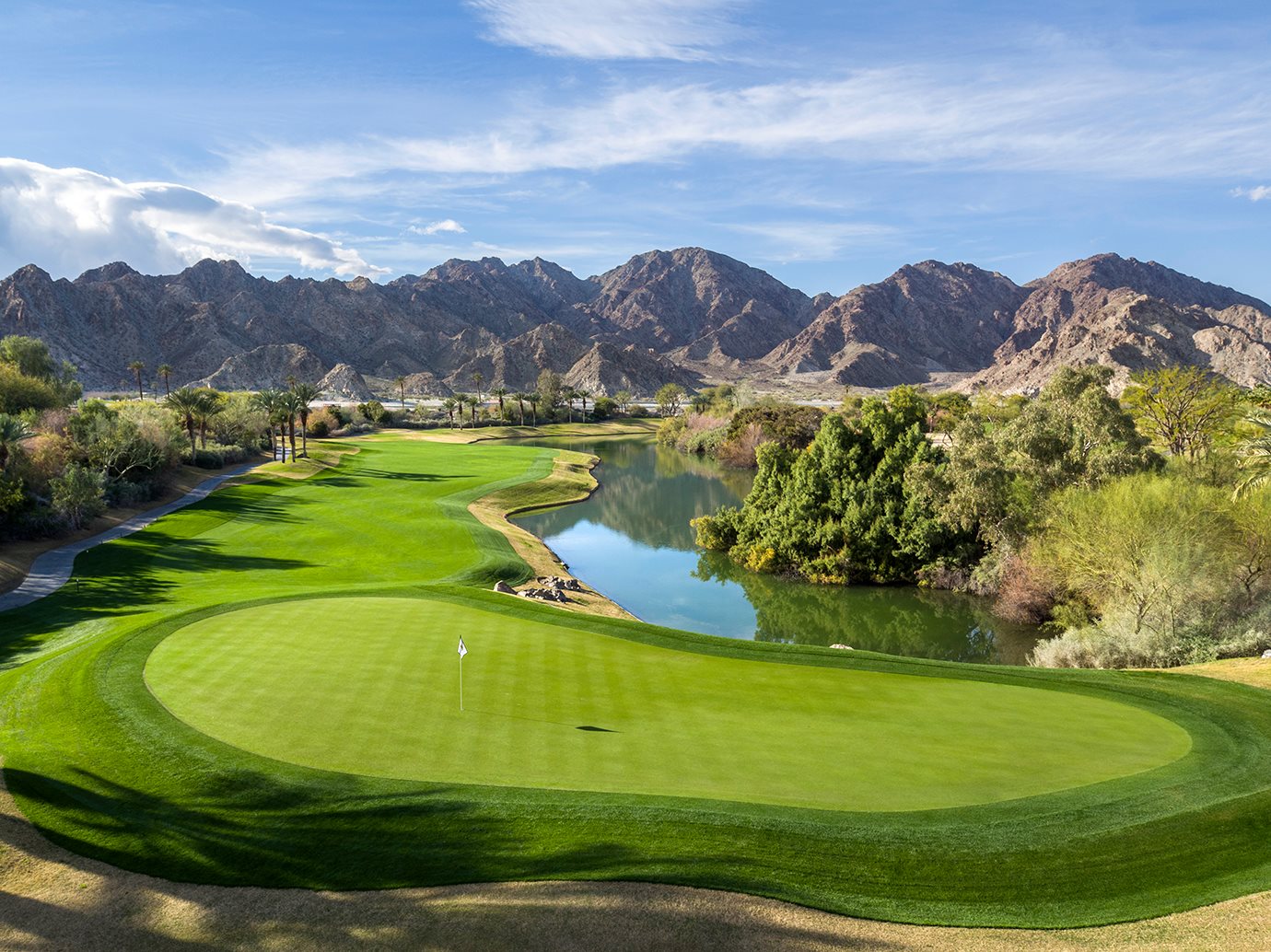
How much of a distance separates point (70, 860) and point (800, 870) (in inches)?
377

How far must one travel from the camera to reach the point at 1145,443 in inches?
1394

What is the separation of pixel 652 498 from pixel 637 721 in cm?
5464

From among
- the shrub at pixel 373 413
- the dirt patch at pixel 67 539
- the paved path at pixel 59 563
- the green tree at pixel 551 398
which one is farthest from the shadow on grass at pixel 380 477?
the green tree at pixel 551 398

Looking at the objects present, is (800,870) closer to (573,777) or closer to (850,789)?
(850,789)

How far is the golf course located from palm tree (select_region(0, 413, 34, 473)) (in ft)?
79.1

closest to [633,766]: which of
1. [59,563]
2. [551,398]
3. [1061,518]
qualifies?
[1061,518]

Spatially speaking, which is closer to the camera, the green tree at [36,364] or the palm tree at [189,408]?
the palm tree at [189,408]

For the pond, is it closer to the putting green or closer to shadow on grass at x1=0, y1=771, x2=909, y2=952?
the putting green

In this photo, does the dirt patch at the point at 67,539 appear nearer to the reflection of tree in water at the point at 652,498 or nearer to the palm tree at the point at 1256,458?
the reflection of tree in water at the point at 652,498

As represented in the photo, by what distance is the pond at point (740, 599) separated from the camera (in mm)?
31641

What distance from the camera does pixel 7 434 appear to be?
3991cm

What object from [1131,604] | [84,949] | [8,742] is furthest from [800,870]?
[1131,604]

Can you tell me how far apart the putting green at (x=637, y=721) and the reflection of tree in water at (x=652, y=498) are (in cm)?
3228

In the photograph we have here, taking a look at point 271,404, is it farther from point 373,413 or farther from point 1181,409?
point 1181,409
